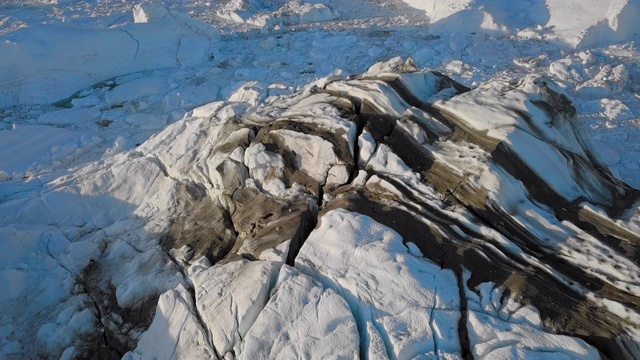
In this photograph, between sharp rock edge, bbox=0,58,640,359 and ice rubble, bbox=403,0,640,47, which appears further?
ice rubble, bbox=403,0,640,47

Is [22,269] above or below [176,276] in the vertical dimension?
below

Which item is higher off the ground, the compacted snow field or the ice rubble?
the compacted snow field

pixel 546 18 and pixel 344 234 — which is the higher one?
pixel 344 234

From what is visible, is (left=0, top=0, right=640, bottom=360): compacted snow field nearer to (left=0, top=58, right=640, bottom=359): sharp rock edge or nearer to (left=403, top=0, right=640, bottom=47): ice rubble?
(left=0, top=58, right=640, bottom=359): sharp rock edge

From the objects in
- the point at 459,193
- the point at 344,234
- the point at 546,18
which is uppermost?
the point at 459,193

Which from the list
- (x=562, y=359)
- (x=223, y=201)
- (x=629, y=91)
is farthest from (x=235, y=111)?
(x=629, y=91)

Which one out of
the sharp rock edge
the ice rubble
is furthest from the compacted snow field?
the ice rubble

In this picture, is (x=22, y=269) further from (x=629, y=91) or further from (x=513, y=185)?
(x=629, y=91)

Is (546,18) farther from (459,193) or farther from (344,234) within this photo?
(344,234)

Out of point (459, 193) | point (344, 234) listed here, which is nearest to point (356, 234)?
point (344, 234)
